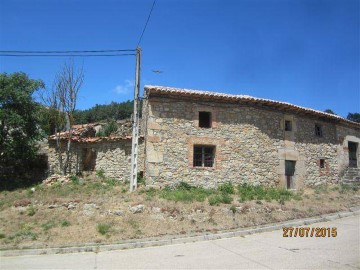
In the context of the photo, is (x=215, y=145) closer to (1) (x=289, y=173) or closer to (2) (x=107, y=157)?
(1) (x=289, y=173)

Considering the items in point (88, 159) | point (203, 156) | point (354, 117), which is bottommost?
point (88, 159)

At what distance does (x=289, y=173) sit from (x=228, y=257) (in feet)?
35.5

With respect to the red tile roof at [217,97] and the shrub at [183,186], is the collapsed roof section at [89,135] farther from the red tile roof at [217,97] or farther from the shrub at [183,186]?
the shrub at [183,186]

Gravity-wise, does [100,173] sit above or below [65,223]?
above

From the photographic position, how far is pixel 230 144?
1565cm

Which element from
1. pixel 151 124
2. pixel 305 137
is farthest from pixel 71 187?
pixel 305 137

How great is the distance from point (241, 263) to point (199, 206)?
200 inches

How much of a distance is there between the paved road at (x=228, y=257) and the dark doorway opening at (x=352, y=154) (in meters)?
12.7

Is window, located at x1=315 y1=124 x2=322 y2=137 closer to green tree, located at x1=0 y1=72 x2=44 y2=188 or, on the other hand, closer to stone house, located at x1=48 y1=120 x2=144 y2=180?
stone house, located at x1=48 y1=120 x2=144 y2=180

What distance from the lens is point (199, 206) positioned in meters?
12.1

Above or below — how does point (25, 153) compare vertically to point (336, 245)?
above

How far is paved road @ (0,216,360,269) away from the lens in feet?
22.9

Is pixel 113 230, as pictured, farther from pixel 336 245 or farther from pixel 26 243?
pixel 336 245
